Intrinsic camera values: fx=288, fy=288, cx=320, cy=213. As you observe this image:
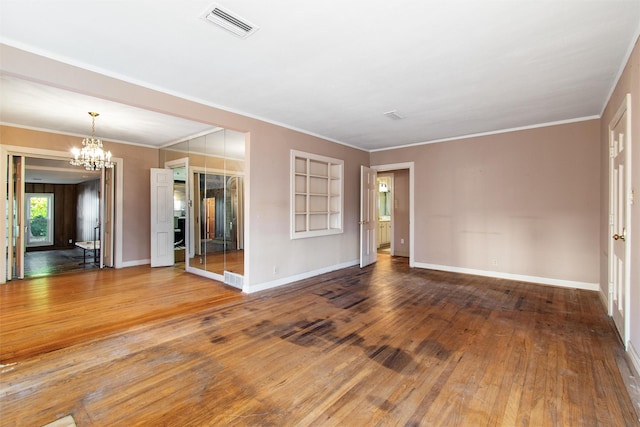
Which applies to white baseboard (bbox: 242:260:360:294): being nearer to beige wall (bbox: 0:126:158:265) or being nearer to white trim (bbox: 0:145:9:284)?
beige wall (bbox: 0:126:158:265)

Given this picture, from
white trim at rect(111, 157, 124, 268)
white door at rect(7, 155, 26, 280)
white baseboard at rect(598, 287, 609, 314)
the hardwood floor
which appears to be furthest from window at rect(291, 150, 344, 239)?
white door at rect(7, 155, 26, 280)

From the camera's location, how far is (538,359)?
7.98 ft

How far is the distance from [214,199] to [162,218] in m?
1.83

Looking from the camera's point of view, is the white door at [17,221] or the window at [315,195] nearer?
the white door at [17,221]

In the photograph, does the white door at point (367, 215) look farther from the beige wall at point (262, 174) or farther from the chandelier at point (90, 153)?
the chandelier at point (90, 153)

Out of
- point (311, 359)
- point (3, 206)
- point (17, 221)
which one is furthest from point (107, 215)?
point (311, 359)

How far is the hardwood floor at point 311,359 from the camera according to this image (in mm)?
1812

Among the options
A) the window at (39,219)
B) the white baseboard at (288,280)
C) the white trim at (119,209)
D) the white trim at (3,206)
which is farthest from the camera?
the window at (39,219)

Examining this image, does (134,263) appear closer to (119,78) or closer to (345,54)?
(119,78)

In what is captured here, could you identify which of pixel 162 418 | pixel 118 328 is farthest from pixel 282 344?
pixel 118 328

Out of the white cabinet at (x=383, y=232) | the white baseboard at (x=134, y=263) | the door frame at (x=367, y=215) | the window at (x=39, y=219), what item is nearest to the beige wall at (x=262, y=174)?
the white baseboard at (x=134, y=263)

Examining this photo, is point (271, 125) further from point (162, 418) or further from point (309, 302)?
point (162, 418)

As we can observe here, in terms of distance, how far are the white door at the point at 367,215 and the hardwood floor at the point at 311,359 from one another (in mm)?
1961

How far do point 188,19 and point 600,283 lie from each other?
6.04m
